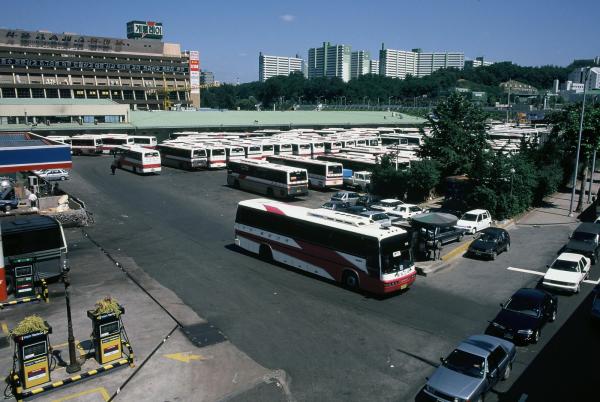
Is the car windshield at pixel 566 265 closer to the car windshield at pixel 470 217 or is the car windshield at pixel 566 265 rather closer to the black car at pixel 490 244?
the black car at pixel 490 244

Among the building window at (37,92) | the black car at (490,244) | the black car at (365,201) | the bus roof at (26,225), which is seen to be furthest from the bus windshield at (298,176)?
the building window at (37,92)

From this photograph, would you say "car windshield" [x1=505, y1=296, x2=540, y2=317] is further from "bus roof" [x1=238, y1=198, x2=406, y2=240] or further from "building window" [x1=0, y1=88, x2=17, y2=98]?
"building window" [x1=0, y1=88, x2=17, y2=98]

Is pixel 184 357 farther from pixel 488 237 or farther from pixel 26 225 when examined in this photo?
pixel 488 237

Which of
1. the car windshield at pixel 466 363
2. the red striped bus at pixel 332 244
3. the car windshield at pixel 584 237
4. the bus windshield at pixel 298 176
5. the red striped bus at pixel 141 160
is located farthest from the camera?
the red striped bus at pixel 141 160

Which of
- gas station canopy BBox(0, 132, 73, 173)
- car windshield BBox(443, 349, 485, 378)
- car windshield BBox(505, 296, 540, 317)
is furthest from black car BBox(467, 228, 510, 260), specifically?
gas station canopy BBox(0, 132, 73, 173)

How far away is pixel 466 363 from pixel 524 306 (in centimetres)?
554

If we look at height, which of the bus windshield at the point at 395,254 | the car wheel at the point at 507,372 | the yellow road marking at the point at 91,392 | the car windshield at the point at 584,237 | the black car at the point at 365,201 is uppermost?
the bus windshield at the point at 395,254

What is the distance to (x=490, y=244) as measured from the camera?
2612 cm

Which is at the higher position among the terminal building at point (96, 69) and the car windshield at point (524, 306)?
the terminal building at point (96, 69)

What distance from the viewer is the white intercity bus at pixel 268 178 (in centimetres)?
3929

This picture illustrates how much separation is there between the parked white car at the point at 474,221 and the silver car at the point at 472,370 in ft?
56.3

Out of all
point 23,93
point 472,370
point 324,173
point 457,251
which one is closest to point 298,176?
point 324,173

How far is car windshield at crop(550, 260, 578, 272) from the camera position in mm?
21844

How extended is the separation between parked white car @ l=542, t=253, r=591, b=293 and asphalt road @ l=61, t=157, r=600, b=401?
0.57 m
